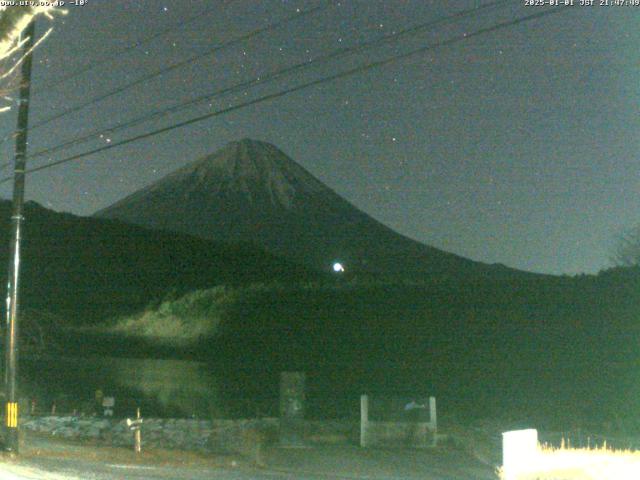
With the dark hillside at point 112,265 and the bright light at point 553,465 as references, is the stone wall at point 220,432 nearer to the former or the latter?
the bright light at point 553,465

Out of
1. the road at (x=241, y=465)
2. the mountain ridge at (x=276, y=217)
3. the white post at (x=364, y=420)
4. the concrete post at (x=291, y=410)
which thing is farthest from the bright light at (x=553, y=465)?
the mountain ridge at (x=276, y=217)

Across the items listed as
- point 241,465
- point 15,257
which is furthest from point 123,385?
point 241,465

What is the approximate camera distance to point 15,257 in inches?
605

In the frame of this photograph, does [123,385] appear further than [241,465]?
Yes

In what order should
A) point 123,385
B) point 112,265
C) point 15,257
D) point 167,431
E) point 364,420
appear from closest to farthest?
point 15,257 < point 364,420 < point 167,431 < point 123,385 < point 112,265

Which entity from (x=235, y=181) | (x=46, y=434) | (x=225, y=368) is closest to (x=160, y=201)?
(x=235, y=181)

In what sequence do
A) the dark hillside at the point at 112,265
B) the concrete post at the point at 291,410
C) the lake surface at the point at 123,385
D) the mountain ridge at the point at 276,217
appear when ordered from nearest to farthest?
1. the concrete post at the point at 291,410
2. the lake surface at the point at 123,385
3. the dark hillside at the point at 112,265
4. the mountain ridge at the point at 276,217

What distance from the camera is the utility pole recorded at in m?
14.9

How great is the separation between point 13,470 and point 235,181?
7384 inches

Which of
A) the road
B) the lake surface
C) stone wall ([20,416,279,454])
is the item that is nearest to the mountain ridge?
the lake surface

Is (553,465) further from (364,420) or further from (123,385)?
(123,385)

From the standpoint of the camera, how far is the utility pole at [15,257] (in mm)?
14938

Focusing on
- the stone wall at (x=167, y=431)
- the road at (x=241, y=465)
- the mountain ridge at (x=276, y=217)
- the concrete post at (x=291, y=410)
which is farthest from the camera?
the mountain ridge at (x=276, y=217)

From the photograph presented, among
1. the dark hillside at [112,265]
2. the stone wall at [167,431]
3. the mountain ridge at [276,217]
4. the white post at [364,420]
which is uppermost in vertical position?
the mountain ridge at [276,217]
